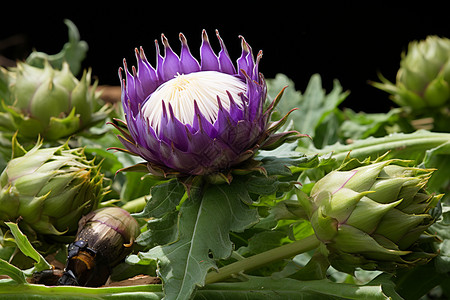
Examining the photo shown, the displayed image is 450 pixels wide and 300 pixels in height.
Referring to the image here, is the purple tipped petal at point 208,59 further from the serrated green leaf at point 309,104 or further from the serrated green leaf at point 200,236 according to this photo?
the serrated green leaf at point 309,104

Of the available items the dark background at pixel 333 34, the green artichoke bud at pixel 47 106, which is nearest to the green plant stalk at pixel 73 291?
the green artichoke bud at pixel 47 106

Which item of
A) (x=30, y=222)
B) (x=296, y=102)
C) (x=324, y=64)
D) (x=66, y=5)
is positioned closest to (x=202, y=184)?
(x=30, y=222)

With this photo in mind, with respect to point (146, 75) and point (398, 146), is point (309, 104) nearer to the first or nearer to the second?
point (398, 146)

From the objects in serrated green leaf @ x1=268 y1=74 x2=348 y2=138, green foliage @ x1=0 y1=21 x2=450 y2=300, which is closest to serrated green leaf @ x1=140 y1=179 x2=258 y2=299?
green foliage @ x1=0 y1=21 x2=450 y2=300

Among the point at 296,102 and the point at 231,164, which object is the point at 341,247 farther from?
the point at 296,102

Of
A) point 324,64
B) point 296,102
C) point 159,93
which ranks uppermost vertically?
point 159,93

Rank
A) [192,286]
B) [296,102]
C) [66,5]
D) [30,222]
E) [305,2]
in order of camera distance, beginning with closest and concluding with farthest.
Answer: [192,286] → [30,222] → [296,102] → [305,2] → [66,5]
